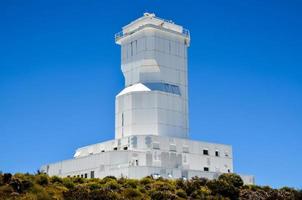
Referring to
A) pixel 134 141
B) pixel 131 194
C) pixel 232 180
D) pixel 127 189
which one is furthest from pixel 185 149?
pixel 131 194

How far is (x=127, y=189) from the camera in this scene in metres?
41.8

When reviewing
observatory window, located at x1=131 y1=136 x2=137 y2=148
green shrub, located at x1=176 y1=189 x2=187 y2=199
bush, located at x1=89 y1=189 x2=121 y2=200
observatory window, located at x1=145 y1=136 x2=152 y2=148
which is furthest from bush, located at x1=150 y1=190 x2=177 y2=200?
observatory window, located at x1=131 y1=136 x2=137 y2=148

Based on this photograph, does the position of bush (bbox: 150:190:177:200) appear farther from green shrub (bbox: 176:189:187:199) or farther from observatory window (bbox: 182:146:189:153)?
observatory window (bbox: 182:146:189:153)

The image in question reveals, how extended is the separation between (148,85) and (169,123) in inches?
242

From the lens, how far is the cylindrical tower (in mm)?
78500

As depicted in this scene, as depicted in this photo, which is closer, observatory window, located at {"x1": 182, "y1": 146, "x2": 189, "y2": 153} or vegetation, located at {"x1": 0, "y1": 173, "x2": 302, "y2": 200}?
vegetation, located at {"x1": 0, "y1": 173, "x2": 302, "y2": 200}

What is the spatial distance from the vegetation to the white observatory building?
21.6m

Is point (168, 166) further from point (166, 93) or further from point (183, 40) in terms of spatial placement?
point (183, 40)

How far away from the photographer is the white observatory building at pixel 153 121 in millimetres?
72375

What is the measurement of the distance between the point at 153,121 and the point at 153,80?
649 cm

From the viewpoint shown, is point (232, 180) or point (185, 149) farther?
point (185, 149)

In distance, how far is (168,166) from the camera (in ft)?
240

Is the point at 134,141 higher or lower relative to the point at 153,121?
lower

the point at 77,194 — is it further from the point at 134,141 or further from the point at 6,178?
the point at 134,141
